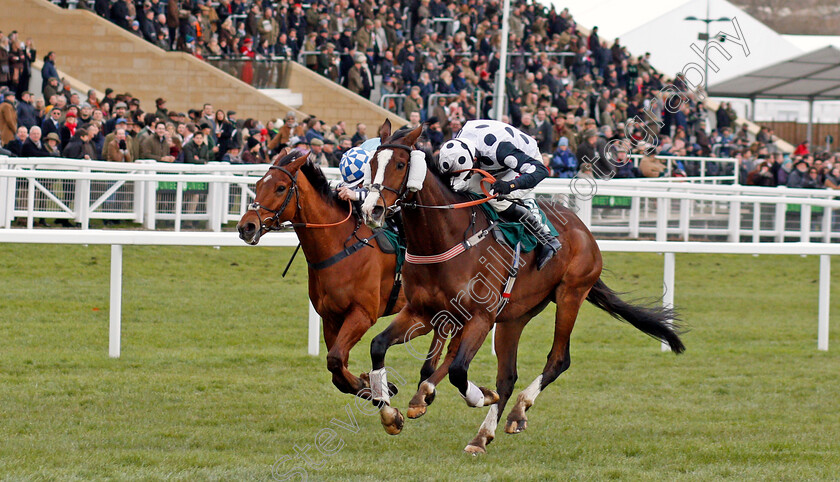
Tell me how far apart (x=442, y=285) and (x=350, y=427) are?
1.01 metres

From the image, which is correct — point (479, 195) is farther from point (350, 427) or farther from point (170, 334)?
point (170, 334)

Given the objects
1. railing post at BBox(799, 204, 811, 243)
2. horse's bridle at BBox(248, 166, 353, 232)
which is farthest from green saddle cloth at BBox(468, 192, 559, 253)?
railing post at BBox(799, 204, 811, 243)

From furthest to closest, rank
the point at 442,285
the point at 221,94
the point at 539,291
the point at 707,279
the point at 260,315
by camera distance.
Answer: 1. the point at 221,94
2. the point at 707,279
3. the point at 260,315
4. the point at 539,291
5. the point at 442,285

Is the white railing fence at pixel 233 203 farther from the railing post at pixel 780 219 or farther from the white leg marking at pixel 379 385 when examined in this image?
the white leg marking at pixel 379 385

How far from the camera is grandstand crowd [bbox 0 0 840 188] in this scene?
39.7 ft

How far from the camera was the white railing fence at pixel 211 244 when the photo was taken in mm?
7035

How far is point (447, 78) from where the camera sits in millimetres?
18859

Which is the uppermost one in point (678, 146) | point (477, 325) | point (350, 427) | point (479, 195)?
point (678, 146)

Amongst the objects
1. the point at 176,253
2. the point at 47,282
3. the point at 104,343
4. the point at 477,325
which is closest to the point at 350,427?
the point at 477,325

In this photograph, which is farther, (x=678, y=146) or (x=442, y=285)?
(x=678, y=146)

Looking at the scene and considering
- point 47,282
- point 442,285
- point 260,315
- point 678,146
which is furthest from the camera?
point 678,146

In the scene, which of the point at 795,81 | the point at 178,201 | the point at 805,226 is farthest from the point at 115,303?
the point at 795,81

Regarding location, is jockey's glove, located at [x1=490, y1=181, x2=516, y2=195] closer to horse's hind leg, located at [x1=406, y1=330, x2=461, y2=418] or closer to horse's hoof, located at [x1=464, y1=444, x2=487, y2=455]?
horse's hind leg, located at [x1=406, y1=330, x2=461, y2=418]

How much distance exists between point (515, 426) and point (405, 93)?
46.4 feet
